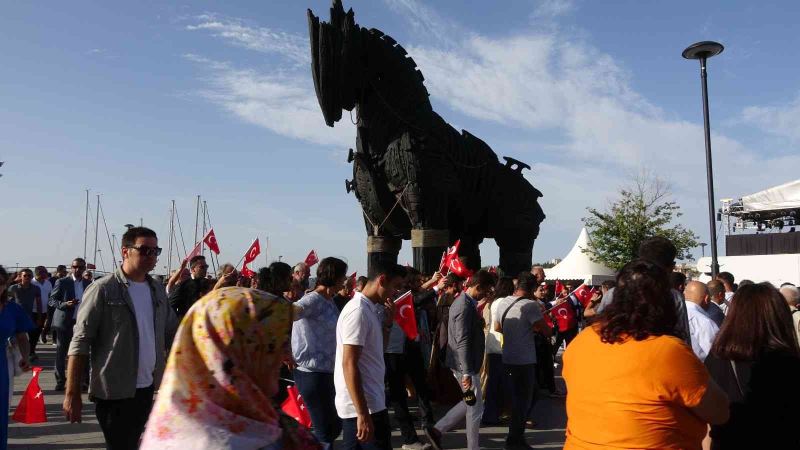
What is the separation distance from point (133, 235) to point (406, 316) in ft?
11.1

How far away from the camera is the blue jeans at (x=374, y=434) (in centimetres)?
434

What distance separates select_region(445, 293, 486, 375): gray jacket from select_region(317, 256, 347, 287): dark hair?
5.90 feet

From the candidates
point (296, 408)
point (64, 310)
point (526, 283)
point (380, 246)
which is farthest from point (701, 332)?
point (64, 310)

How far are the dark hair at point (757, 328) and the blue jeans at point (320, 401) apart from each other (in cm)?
272

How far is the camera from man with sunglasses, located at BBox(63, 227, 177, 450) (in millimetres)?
4207

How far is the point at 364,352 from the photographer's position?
442 cm

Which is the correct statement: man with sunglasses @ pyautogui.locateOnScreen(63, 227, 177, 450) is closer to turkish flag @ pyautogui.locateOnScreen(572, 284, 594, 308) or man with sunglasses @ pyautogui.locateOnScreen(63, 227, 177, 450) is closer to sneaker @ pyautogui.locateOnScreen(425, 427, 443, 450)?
sneaker @ pyautogui.locateOnScreen(425, 427, 443, 450)

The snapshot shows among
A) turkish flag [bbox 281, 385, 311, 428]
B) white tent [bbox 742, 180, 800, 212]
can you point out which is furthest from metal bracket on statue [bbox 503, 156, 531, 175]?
white tent [bbox 742, 180, 800, 212]

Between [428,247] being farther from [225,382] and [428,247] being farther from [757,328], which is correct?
[225,382]

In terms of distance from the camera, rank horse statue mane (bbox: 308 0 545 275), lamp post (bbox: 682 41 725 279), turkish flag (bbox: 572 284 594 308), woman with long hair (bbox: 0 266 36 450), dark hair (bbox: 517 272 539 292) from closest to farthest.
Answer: woman with long hair (bbox: 0 266 36 450)
dark hair (bbox: 517 272 539 292)
horse statue mane (bbox: 308 0 545 275)
lamp post (bbox: 682 41 725 279)
turkish flag (bbox: 572 284 594 308)

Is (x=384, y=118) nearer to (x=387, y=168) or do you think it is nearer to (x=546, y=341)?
(x=387, y=168)

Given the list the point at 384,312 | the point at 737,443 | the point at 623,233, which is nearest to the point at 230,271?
the point at 384,312

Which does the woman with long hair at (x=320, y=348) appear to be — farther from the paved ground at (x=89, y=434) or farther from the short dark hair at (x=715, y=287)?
the short dark hair at (x=715, y=287)

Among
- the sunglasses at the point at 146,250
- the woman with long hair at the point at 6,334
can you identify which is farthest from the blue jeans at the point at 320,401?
the woman with long hair at the point at 6,334
